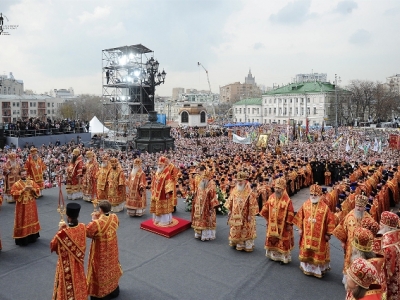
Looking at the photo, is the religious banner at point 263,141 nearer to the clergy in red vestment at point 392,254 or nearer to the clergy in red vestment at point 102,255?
the clergy in red vestment at point 102,255

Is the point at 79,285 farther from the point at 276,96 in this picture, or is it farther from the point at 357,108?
the point at 276,96

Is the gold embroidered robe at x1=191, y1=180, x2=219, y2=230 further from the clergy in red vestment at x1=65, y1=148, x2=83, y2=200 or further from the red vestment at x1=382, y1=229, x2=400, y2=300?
the clergy in red vestment at x1=65, y1=148, x2=83, y2=200

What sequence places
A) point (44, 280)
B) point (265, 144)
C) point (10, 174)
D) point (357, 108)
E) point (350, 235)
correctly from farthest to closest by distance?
point (357, 108) → point (265, 144) → point (10, 174) → point (44, 280) → point (350, 235)

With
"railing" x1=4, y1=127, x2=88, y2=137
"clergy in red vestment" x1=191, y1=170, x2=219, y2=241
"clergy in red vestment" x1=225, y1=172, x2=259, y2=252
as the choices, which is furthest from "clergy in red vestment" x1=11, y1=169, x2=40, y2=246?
"railing" x1=4, y1=127, x2=88, y2=137

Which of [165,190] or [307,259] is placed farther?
[165,190]

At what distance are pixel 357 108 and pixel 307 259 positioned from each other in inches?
2388

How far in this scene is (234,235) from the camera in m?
7.08

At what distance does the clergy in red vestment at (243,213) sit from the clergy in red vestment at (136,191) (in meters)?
3.24

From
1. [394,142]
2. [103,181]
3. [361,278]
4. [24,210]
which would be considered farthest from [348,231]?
[394,142]

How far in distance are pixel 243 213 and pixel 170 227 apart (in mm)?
2241

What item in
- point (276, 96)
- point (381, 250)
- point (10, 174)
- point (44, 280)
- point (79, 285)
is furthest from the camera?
point (276, 96)

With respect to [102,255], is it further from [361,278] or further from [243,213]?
[361,278]

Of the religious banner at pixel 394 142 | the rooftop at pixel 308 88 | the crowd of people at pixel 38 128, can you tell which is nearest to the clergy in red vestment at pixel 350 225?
the religious banner at pixel 394 142

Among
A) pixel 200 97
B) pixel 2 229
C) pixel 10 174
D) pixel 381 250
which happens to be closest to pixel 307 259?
pixel 381 250
